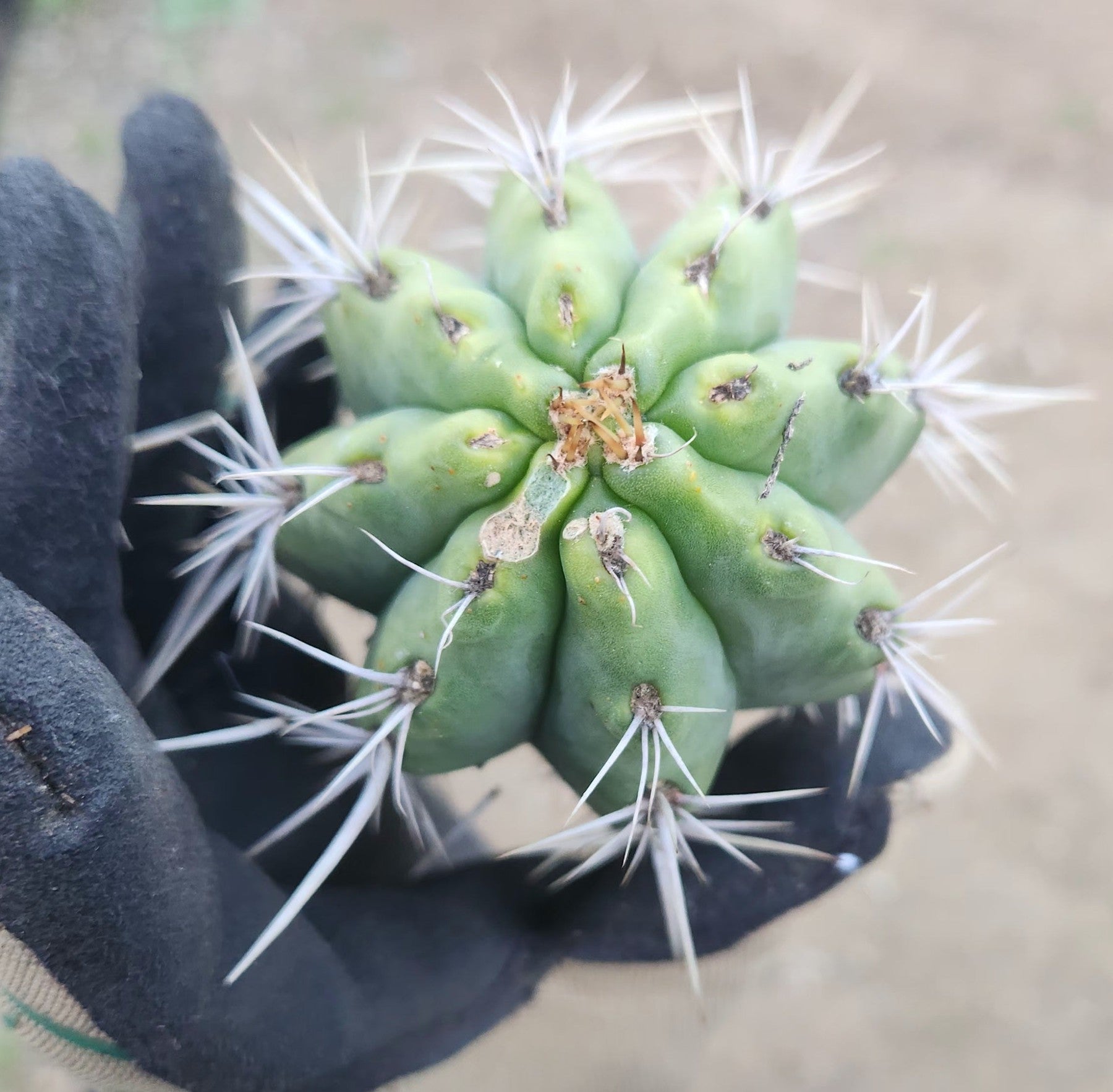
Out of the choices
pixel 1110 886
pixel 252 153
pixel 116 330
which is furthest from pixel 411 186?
pixel 1110 886

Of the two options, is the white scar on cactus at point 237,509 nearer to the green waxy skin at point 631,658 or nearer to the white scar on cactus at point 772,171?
the green waxy skin at point 631,658

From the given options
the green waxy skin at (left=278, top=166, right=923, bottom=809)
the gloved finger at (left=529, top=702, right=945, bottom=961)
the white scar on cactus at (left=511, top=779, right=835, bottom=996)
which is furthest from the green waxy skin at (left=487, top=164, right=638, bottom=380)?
the gloved finger at (left=529, top=702, right=945, bottom=961)

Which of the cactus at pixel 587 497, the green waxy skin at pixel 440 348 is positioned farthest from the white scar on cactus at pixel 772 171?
the green waxy skin at pixel 440 348

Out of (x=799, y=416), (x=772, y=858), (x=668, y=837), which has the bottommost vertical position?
(x=772, y=858)

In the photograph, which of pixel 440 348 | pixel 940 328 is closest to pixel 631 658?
pixel 440 348

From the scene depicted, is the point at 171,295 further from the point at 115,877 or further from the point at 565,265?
the point at 115,877

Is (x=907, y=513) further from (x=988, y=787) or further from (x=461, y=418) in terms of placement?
(x=461, y=418)
